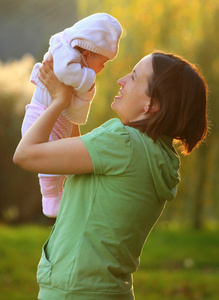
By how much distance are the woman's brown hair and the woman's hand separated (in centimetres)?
23

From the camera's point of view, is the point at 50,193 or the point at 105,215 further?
the point at 50,193

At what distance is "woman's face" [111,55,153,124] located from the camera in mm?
1664

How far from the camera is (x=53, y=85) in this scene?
169 centimetres

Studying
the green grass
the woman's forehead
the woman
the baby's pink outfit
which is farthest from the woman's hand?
the green grass

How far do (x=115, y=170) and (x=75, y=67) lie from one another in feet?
1.23

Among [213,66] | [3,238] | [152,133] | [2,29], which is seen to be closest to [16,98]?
[3,238]

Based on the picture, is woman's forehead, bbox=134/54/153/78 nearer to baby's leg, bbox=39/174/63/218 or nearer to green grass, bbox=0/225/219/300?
baby's leg, bbox=39/174/63/218

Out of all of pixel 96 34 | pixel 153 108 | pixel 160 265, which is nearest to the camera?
pixel 153 108

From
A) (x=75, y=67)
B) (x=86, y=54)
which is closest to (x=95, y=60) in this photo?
(x=86, y=54)

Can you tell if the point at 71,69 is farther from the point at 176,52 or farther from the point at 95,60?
the point at 176,52

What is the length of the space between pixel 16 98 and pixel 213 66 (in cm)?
385

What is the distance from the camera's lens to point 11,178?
1029 centimetres

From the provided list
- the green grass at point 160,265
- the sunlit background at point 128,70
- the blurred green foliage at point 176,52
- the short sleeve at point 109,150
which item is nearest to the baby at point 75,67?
the short sleeve at point 109,150

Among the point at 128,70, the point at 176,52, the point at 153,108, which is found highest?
the point at 153,108
